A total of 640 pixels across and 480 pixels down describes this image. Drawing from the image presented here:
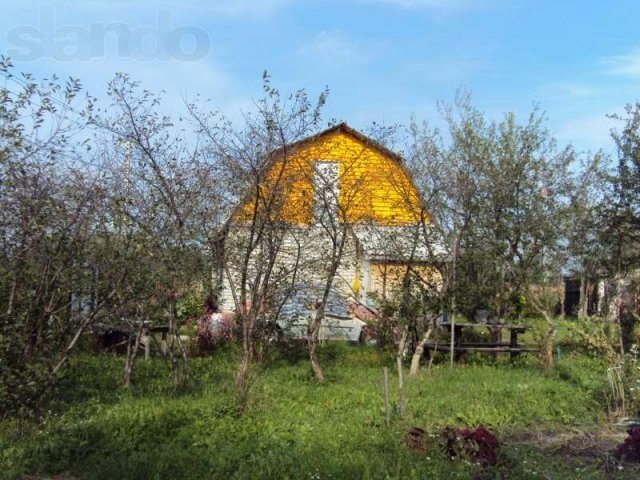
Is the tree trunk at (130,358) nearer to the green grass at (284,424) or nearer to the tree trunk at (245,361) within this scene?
the green grass at (284,424)

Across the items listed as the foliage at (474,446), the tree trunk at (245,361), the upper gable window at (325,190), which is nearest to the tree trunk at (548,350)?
A: the upper gable window at (325,190)

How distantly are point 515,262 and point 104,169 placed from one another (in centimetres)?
831

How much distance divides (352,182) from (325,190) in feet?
1.72

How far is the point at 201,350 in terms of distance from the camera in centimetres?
1250

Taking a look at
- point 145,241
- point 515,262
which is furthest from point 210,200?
point 515,262

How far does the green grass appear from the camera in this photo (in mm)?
5520

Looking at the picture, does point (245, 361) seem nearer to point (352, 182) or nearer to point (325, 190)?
point (325, 190)

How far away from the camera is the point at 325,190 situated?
33.9 feet

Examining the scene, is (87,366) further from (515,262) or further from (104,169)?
(515,262)

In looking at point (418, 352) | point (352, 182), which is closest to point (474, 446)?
point (352, 182)

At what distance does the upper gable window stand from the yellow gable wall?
0.24 ft

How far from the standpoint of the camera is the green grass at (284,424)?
5.52m

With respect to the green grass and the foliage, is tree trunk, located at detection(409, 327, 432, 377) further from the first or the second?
the foliage

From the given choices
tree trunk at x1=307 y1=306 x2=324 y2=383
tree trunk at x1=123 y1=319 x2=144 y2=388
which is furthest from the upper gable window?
tree trunk at x1=123 y1=319 x2=144 y2=388
